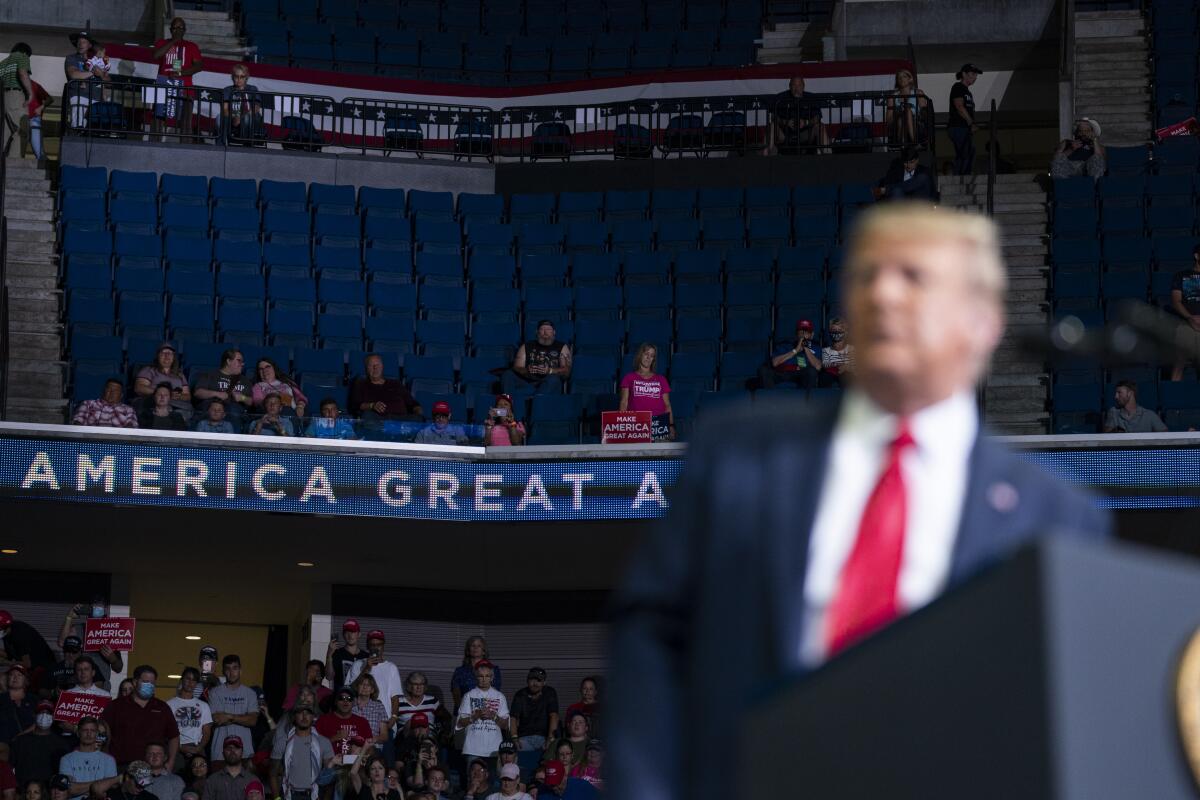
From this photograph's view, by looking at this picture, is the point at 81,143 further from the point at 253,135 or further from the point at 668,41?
the point at 668,41

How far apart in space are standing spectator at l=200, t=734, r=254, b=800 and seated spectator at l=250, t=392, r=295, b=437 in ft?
7.29

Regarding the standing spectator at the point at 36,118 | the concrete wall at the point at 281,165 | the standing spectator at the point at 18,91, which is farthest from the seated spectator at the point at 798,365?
the standing spectator at the point at 18,91

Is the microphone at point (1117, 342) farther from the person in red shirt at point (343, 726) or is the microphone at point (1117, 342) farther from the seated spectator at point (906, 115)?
the seated spectator at point (906, 115)

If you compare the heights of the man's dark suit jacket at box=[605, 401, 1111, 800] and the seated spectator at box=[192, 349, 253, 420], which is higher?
the seated spectator at box=[192, 349, 253, 420]

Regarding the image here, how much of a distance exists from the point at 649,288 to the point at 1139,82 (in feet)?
25.5

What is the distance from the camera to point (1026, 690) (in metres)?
1.21

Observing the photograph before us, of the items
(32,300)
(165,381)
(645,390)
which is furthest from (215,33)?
(645,390)

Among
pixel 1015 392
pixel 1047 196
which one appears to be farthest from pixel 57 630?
pixel 1047 196

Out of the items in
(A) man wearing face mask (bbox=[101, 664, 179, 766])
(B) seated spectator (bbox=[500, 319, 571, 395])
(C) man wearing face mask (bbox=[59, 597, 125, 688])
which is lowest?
(A) man wearing face mask (bbox=[101, 664, 179, 766])

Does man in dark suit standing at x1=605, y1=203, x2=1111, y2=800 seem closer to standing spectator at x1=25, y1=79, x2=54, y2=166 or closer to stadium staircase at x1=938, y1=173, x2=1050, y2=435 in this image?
stadium staircase at x1=938, y1=173, x2=1050, y2=435

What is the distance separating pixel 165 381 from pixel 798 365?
15.1 ft

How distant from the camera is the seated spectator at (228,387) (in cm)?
1277

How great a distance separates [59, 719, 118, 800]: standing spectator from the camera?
444 inches

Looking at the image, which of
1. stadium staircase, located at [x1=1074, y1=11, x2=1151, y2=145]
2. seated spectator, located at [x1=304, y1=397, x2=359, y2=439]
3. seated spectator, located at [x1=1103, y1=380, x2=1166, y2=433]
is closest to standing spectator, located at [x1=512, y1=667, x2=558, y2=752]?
seated spectator, located at [x1=304, y1=397, x2=359, y2=439]
